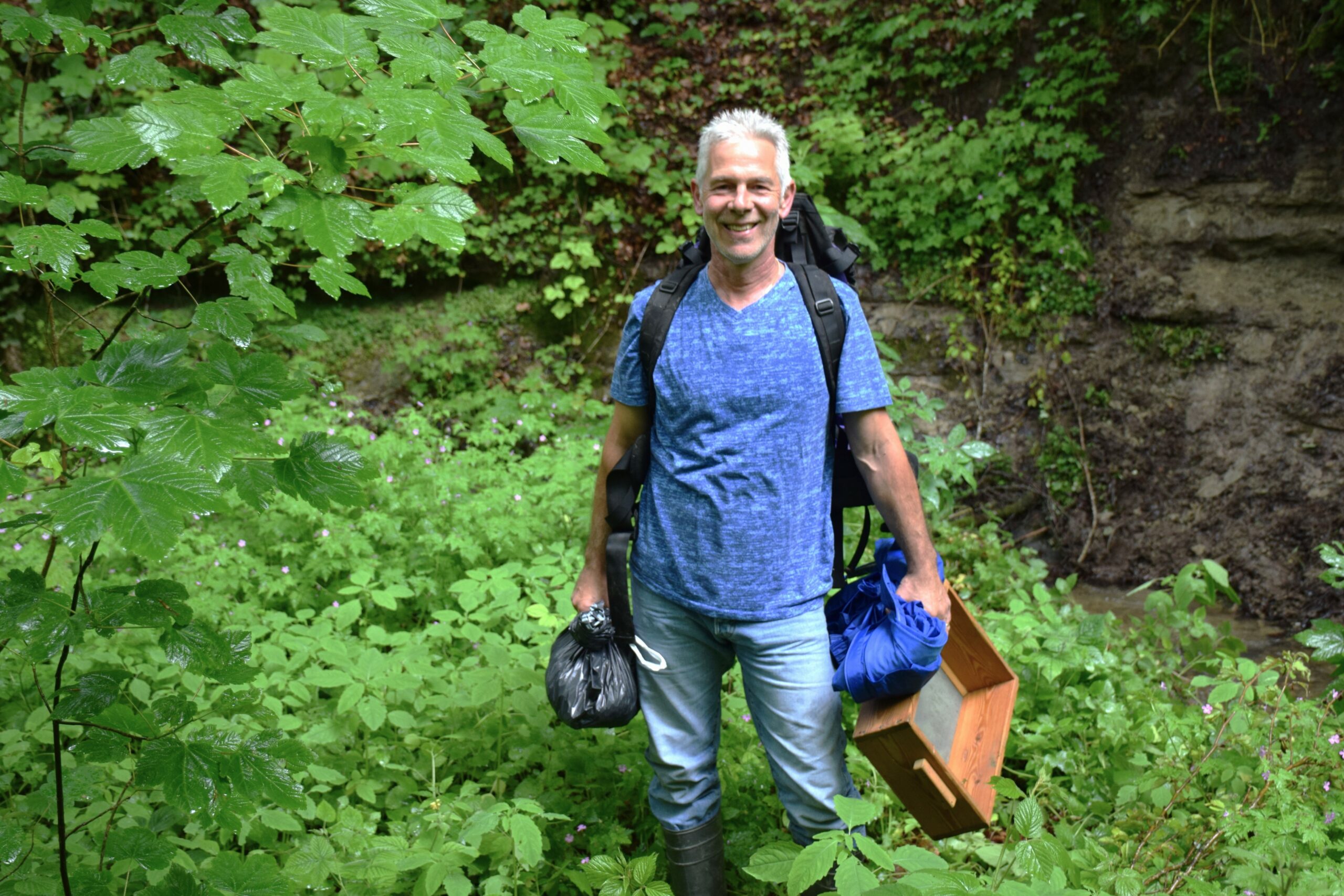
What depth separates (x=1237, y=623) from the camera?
497 cm

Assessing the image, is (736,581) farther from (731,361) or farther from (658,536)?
(731,361)

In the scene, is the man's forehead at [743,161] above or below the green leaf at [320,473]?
above

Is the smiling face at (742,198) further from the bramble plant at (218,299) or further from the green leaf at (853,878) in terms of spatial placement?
the green leaf at (853,878)

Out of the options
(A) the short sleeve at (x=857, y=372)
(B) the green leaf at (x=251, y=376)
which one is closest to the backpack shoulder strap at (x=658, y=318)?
(A) the short sleeve at (x=857, y=372)

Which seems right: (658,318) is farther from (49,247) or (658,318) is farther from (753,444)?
(49,247)

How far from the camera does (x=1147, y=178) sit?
237 inches

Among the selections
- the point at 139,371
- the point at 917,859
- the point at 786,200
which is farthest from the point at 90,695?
the point at 786,200

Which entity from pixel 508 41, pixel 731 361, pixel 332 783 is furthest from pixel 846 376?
pixel 332 783

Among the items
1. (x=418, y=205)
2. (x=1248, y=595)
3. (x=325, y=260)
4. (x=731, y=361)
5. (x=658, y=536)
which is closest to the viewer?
(x=418, y=205)

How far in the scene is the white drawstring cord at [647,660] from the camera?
246cm

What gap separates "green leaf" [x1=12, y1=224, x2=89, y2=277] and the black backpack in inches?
50.8

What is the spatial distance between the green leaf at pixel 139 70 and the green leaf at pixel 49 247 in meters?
0.32

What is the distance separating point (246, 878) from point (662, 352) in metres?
1.55

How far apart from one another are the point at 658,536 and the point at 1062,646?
2026 mm
